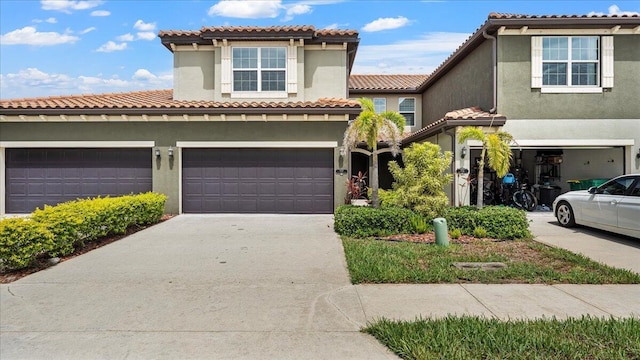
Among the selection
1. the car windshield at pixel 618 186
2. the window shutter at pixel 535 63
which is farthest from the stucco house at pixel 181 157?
the car windshield at pixel 618 186

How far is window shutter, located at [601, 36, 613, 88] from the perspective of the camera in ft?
41.1

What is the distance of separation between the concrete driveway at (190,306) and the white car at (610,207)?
19.9 ft

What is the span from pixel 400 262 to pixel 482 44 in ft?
34.2

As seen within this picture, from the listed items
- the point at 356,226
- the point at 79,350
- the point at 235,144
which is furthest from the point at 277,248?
the point at 235,144

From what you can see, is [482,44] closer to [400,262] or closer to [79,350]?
[400,262]

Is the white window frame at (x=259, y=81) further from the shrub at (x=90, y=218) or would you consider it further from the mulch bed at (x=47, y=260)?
the mulch bed at (x=47, y=260)

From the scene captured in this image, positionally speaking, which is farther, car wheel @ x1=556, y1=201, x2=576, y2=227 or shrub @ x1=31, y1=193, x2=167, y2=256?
car wheel @ x1=556, y1=201, x2=576, y2=227

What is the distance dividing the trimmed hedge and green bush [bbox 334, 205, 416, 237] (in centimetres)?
517

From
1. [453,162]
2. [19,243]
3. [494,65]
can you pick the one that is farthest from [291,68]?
[19,243]

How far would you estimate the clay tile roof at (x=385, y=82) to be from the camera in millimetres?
20312

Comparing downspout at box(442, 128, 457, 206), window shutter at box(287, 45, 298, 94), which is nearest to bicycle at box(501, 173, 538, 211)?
downspout at box(442, 128, 457, 206)

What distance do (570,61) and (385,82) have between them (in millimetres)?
9821

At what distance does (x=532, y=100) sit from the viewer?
12.7 metres

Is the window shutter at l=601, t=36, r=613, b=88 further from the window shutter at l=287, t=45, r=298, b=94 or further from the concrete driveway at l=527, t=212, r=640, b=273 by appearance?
the window shutter at l=287, t=45, r=298, b=94
